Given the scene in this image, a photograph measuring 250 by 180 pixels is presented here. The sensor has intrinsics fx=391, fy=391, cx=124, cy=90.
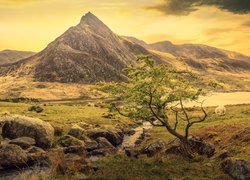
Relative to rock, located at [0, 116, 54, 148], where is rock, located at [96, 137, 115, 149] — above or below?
below

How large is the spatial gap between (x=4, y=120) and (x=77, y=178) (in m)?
27.0

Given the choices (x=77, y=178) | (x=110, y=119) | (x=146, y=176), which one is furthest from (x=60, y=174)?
(x=110, y=119)

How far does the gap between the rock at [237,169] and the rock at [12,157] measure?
64.0ft

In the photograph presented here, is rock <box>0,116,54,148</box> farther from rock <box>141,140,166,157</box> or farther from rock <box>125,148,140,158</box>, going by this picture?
rock <box>141,140,166,157</box>

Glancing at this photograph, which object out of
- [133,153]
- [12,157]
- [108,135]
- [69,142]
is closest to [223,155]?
[133,153]

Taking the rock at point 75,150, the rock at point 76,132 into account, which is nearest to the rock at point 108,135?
the rock at point 76,132

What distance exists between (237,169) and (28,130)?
2908 cm

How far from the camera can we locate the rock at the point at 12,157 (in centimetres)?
Answer: 3788

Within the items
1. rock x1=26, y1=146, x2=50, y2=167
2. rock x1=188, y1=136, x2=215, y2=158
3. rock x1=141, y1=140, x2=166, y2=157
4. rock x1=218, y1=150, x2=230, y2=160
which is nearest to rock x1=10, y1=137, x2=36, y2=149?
rock x1=26, y1=146, x2=50, y2=167

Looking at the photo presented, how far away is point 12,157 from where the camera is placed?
127 feet

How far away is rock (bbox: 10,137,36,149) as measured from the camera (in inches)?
1791

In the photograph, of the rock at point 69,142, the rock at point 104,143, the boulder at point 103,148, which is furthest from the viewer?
the rock at point 104,143

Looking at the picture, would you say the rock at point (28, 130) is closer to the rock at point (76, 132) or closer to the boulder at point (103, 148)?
the rock at point (76, 132)

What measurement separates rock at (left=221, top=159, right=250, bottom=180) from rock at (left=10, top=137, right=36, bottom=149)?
24.0 meters
